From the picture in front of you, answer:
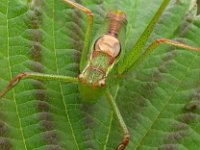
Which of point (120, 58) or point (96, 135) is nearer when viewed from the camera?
point (96, 135)

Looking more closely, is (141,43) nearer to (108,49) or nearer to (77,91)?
(108,49)

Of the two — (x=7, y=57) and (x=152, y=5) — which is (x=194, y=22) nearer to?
(x=152, y=5)

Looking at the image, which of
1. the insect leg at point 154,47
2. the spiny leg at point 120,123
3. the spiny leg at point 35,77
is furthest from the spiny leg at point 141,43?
the spiny leg at point 35,77

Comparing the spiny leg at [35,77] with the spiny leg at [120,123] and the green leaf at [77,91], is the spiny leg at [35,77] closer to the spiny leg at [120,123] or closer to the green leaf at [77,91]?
the green leaf at [77,91]

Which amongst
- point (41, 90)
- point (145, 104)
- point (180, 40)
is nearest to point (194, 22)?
point (180, 40)

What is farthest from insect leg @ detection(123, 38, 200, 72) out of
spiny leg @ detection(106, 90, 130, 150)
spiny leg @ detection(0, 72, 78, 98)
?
spiny leg @ detection(0, 72, 78, 98)

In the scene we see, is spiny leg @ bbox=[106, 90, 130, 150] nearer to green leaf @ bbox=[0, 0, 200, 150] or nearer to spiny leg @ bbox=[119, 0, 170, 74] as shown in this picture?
green leaf @ bbox=[0, 0, 200, 150]

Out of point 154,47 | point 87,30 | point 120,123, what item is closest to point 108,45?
point 87,30
